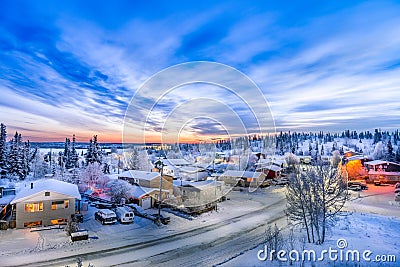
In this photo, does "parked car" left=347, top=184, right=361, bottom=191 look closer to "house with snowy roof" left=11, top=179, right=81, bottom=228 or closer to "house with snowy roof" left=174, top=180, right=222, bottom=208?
"house with snowy roof" left=174, top=180, right=222, bottom=208

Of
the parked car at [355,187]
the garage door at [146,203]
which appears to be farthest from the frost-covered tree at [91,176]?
the parked car at [355,187]

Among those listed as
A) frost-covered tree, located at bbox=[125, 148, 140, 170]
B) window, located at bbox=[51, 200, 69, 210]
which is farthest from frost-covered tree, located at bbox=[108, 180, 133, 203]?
frost-covered tree, located at bbox=[125, 148, 140, 170]

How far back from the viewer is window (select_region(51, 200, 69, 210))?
18.7 meters

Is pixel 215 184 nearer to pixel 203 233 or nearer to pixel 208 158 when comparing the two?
pixel 203 233

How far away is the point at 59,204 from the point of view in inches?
745

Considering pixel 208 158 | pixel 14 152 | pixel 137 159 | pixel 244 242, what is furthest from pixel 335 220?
pixel 208 158

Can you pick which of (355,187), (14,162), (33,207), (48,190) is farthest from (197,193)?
(14,162)

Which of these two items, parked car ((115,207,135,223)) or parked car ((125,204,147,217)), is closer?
parked car ((115,207,135,223))

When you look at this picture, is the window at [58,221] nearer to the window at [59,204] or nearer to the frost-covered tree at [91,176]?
the window at [59,204]

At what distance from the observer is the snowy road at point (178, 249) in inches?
474

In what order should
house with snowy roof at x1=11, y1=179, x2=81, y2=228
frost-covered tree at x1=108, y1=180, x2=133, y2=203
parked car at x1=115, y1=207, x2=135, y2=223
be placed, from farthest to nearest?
frost-covered tree at x1=108, y1=180, x2=133, y2=203
parked car at x1=115, y1=207, x2=135, y2=223
house with snowy roof at x1=11, y1=179, x2=81, y2=228

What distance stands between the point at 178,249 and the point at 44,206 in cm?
1105

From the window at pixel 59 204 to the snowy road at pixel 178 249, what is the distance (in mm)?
6297

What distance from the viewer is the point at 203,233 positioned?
16.4 m
